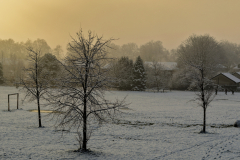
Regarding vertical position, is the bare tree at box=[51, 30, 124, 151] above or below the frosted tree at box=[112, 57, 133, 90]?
below

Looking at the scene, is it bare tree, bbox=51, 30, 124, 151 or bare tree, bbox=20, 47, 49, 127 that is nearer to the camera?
bare tree, bbox=51, 30, 124, 151

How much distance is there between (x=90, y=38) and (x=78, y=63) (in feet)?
4.00

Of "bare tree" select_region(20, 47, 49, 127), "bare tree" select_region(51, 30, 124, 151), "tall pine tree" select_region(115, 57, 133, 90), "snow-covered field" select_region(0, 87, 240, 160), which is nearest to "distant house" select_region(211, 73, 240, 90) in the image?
"tall pine tree" select_region(115, 57, 133, 90)

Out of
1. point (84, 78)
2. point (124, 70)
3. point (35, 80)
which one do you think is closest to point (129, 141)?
point (84, 78)

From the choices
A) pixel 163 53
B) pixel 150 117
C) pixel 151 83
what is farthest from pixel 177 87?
pixel 163 53

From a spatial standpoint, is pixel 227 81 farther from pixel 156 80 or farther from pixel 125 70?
pixel 125 70

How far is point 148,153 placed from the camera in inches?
395

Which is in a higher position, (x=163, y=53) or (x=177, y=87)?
(x=163, y=53)

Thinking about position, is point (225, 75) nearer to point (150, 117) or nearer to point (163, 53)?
point (150, 117)

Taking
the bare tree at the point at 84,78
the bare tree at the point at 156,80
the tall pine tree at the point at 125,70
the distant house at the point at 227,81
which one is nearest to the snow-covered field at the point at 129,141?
the bare tree at the point at 84,78

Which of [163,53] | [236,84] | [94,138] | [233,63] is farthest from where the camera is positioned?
[163,53]

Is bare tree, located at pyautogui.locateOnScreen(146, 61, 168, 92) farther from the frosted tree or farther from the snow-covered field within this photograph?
the snow-covered field

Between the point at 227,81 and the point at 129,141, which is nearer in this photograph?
the point at 129,141

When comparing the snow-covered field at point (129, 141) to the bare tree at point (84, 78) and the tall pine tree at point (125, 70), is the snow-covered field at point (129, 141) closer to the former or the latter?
the bare tree at point (84, 78)
